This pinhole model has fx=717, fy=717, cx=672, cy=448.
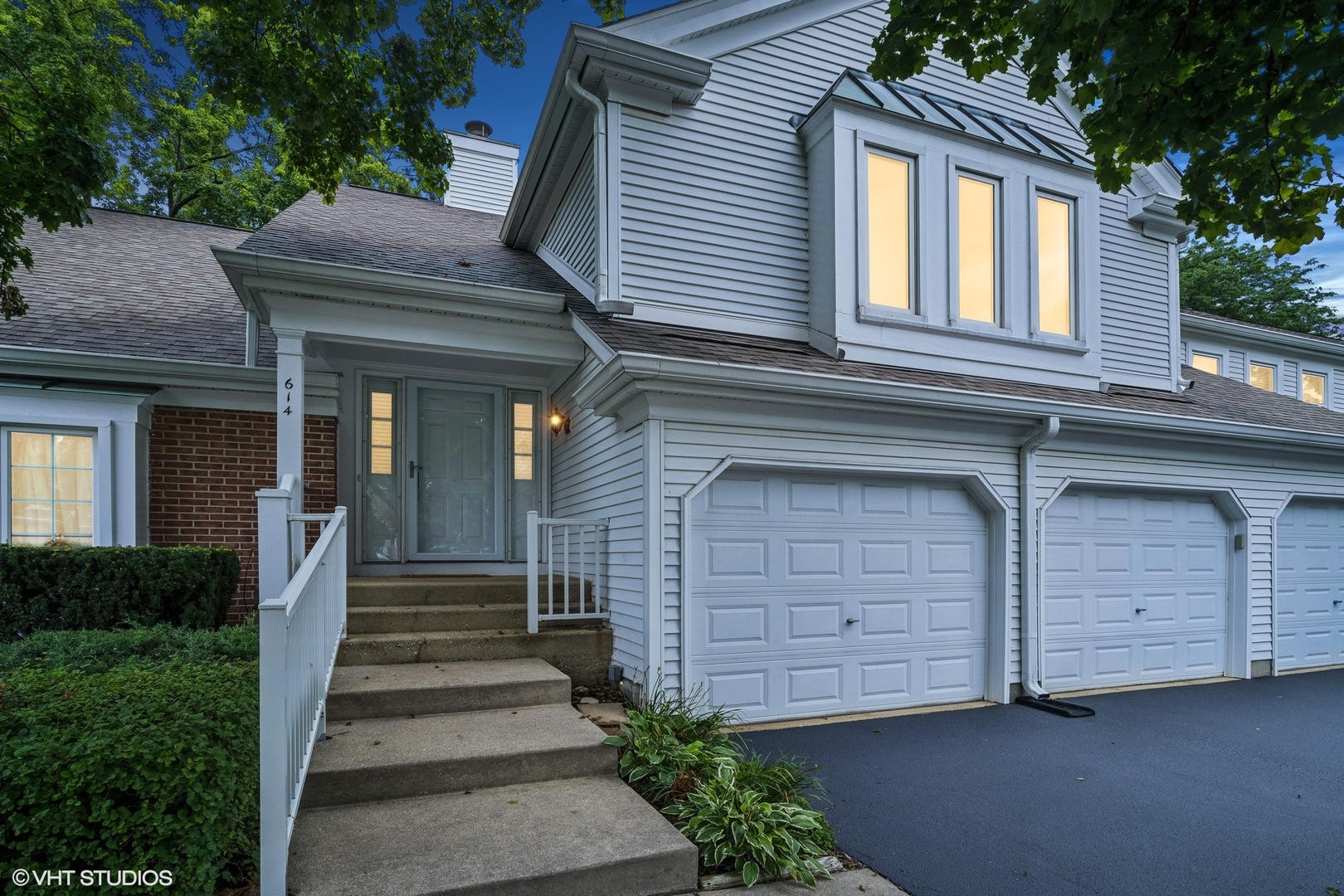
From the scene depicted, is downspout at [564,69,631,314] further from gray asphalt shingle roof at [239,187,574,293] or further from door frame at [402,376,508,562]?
door frame at [402,376,508,562]

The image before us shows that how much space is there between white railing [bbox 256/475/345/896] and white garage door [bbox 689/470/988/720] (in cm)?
262

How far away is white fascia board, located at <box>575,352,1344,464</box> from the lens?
5.02 metres

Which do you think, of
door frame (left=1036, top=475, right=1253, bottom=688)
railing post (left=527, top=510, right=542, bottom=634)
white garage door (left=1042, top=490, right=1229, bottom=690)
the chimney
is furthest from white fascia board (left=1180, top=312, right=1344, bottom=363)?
the chimney

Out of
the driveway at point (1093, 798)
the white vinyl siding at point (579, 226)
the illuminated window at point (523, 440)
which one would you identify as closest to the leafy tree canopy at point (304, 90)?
the white vinyl siding at point (579, 226)

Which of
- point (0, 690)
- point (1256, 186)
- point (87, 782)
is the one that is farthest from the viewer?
point (1256, 186)

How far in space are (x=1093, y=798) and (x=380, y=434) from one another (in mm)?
6504

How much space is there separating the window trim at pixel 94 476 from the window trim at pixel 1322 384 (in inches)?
747

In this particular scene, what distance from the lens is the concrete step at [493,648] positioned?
497 centimetres

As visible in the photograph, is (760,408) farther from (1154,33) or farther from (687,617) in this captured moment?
(1154,33)

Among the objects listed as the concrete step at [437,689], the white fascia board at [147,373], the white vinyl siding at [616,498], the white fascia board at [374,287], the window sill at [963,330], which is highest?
the white fascia board at [374,287]

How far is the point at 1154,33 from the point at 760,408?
3.20 meters

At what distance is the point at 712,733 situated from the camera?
14.3ft

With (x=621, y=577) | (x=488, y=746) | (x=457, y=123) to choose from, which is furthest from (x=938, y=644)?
(x=457, y=123)

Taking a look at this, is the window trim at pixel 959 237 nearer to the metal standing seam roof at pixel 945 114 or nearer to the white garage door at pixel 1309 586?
the metal standing seam roof at pixel 945 114
